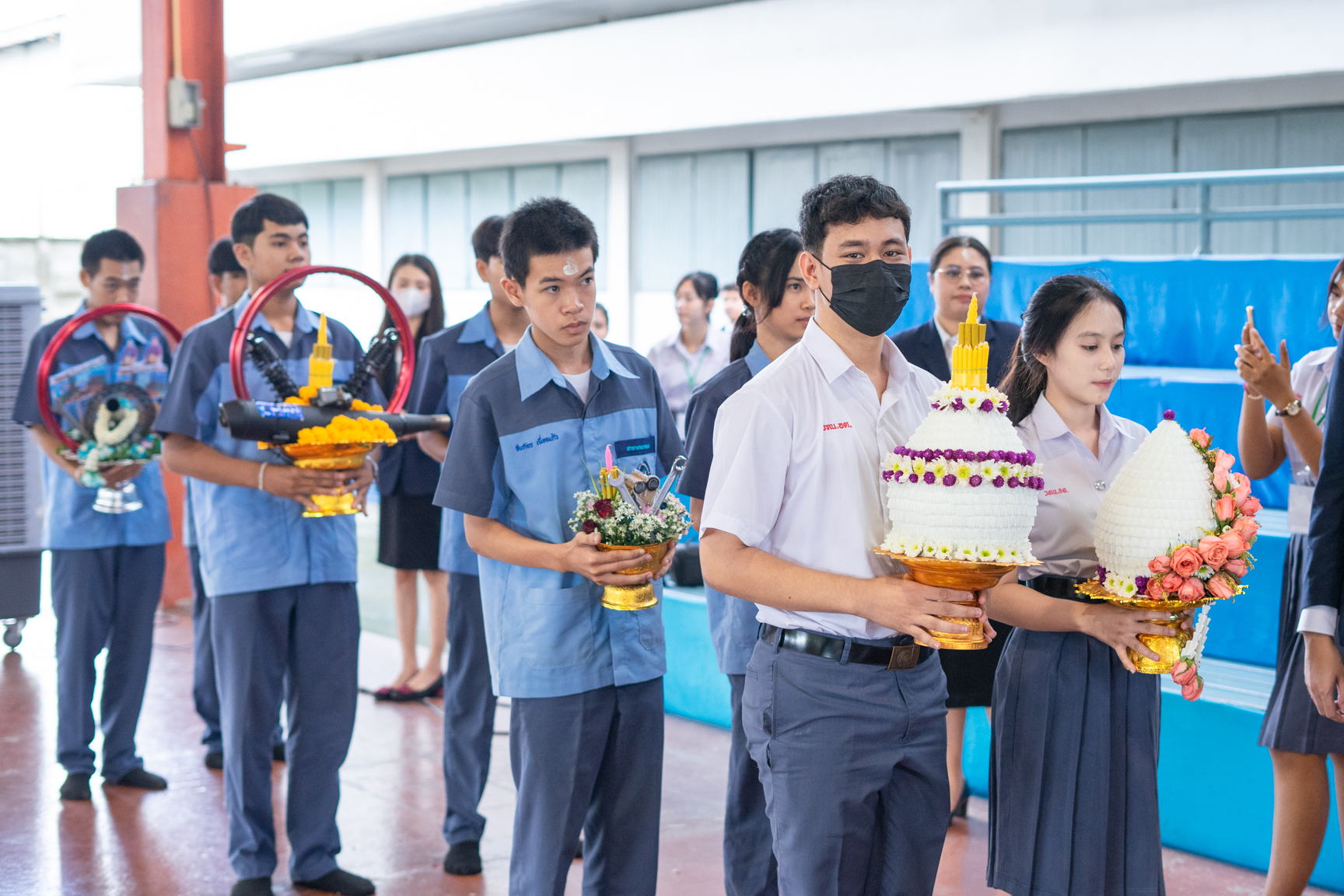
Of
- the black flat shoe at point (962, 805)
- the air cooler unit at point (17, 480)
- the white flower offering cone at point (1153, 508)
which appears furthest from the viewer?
the air cooler unit at point (17, 480)

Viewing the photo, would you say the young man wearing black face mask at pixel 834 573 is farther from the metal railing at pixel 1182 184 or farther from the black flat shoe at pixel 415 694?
the black flat shoe at pixel 415 694

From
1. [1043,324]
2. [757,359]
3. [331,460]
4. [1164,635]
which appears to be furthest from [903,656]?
[331,460]

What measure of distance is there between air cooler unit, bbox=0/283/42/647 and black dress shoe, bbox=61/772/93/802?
65cm

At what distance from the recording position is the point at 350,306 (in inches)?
648

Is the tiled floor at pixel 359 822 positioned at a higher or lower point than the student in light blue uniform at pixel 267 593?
lower

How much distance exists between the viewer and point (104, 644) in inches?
176

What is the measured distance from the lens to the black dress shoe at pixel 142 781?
4.32 meters

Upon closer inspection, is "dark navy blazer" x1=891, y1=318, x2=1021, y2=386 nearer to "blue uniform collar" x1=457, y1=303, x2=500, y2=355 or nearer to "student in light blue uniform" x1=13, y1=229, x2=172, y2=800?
"blue uniform collar" x1=457, y1=303, x2=500, y2=355

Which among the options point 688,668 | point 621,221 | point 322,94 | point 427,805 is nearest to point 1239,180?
point 688,668

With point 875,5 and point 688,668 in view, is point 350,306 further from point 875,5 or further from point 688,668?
point 688,668

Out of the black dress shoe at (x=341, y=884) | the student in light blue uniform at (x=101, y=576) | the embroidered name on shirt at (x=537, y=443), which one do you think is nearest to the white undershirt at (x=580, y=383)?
the embroidered name on shirt at (x=537, y=443)

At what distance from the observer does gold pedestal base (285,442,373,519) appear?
311 cm

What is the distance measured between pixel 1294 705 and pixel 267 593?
2.45m

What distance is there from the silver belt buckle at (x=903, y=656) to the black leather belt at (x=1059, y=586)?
0.42 metres
